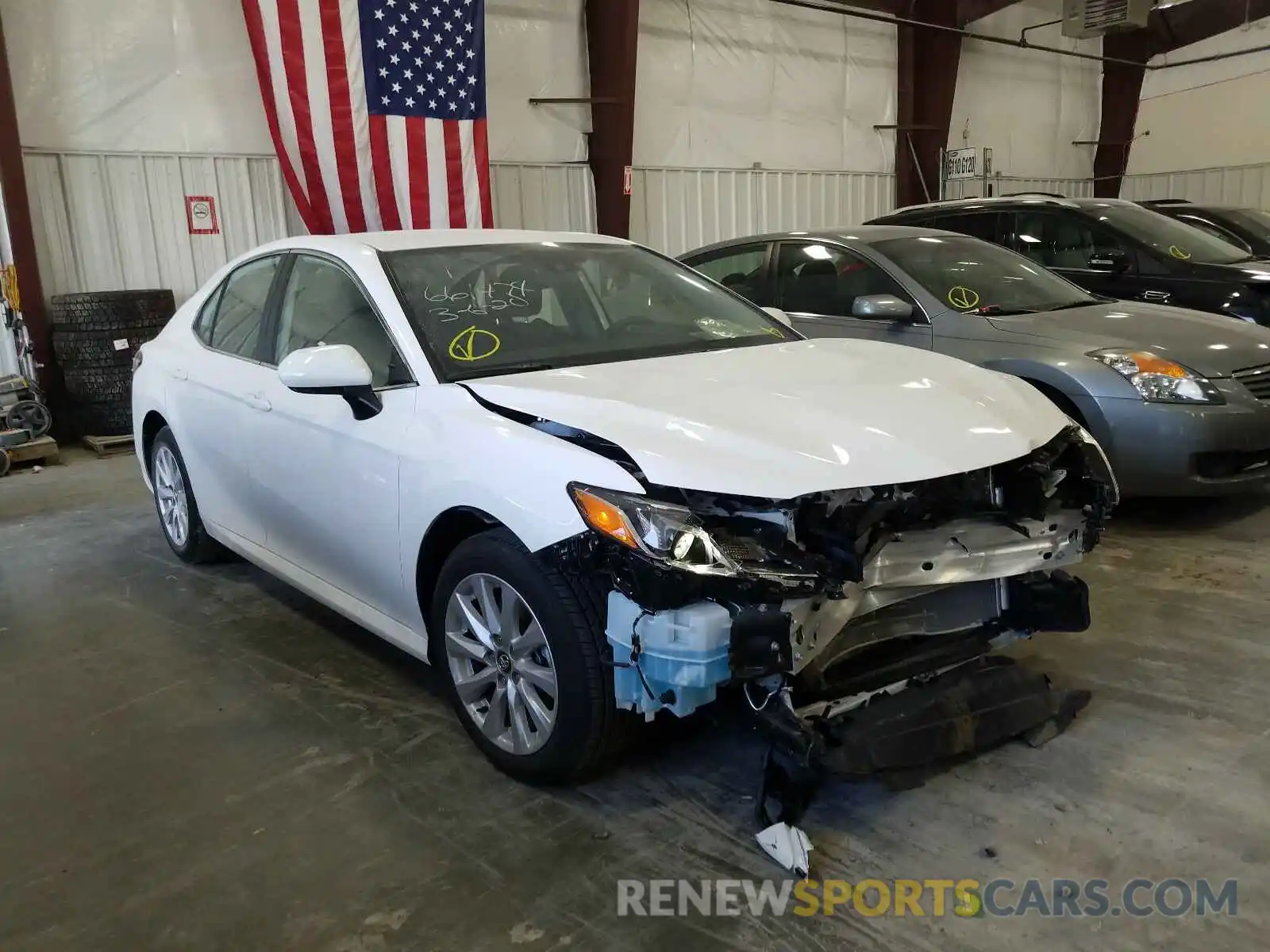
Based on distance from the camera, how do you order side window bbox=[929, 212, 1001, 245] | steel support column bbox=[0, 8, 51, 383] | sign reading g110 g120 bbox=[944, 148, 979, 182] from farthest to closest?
sign reading g110 g120 bbox=[944, 148, 979, 182], steel support column bbox=[0, 8, 51, 383], side window bbox=[929, 212, 1001, 245]

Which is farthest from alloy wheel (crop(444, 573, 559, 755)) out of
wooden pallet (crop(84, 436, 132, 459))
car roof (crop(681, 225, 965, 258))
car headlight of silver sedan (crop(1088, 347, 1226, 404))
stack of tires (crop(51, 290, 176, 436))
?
stack of tires (crop(51, 290, 176, 436))

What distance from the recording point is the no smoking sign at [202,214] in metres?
7.73

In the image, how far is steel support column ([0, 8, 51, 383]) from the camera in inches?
269

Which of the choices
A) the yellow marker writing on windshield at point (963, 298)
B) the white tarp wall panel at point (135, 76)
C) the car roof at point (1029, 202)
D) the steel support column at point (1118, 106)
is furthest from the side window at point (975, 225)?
the steel support column at point (1118, 106)

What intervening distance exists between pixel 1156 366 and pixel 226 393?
12.3ft

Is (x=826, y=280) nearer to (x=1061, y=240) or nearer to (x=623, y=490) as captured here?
(x=1061, y=240)

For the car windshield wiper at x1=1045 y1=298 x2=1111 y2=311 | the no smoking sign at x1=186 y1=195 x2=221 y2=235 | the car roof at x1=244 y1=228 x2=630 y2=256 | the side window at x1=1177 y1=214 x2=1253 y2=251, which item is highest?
the no smoking sign at x1=186 y1=195 x2=221 y2=235

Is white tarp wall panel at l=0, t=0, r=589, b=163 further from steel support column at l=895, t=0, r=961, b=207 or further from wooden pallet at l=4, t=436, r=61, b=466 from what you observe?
steel support column at l=895, t=0, r=961, b=207

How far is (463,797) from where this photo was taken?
2.43m

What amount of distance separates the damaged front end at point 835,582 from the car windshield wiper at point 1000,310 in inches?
84.0

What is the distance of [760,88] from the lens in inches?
420

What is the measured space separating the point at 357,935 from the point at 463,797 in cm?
50

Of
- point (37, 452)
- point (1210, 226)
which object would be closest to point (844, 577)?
point (37, 452)

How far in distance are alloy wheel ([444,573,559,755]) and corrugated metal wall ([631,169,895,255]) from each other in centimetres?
778
